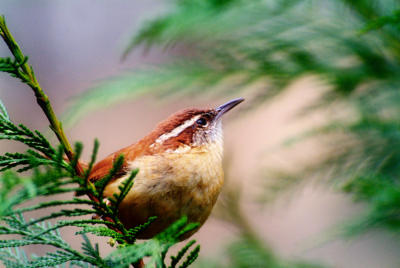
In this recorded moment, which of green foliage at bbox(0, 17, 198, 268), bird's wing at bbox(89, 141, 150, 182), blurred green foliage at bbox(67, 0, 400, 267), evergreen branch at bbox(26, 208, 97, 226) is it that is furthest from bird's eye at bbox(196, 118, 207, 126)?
evergreen branch at bbox(26, 208, 97, 226)

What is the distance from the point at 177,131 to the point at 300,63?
0.98m

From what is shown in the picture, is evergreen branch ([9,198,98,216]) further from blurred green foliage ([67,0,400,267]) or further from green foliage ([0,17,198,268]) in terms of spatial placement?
blurred green foliage ([67,0,400,267])

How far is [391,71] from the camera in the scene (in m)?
2.76

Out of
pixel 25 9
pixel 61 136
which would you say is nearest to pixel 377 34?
pixel 61 136

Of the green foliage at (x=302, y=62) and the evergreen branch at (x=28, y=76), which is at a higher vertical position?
the green foliage at (x=302, y=62)

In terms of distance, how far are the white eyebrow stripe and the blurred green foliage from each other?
1.28ft

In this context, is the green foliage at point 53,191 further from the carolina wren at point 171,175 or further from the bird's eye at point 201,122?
the bird's eye at point 201,122

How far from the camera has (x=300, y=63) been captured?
2.93 metres

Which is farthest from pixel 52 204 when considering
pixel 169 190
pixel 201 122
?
pixel 201 122

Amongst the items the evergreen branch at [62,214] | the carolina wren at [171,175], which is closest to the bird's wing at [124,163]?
the carolina wren at [171,175]

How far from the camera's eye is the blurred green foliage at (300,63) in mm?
2756

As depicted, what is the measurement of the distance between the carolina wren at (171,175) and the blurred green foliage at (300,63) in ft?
1.82

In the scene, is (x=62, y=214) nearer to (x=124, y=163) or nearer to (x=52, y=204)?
(x=52, y=204)

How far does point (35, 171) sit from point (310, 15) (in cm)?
254
